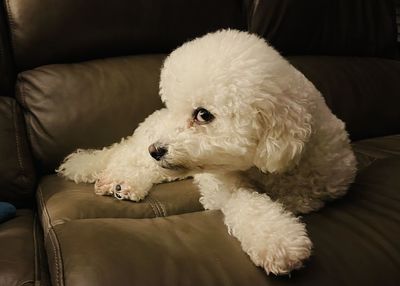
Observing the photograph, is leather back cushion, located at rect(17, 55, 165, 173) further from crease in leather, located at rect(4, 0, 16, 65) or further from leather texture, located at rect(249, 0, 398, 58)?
leather texture, located at rect(249, 0, 398, 58)

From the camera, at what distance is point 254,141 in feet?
3.32

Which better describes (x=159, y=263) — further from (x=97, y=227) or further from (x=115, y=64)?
(x=115, y=64)

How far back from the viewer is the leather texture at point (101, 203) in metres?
1.18

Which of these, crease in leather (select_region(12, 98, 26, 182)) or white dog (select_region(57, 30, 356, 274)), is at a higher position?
white dog (select_region(57, 30, 356, 274))

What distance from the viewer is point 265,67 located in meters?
0.99

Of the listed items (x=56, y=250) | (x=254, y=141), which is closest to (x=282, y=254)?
(x=254, y=141)

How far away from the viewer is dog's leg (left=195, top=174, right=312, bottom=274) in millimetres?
877

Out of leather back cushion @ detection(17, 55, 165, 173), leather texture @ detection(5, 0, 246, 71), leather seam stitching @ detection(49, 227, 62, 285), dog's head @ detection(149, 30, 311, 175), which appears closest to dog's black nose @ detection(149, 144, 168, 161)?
dog's head @ detection(149, 30, 311, 175)

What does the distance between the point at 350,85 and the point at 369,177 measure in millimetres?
724

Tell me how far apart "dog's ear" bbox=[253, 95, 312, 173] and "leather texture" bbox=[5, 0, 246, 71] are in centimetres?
83

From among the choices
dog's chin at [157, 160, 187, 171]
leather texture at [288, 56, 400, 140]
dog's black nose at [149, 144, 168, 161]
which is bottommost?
leather texture at [288, 56, 400, 140]

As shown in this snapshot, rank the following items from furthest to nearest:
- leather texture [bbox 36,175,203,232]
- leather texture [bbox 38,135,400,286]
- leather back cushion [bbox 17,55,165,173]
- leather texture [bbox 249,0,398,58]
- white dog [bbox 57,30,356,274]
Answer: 1. leather texture [bbox 249,0,398,58]
2. leather back cushion [bbox 17,55,165,173]
3. leather texture [bbox 36,175,203,232]
4. white dog [bbox 57,30,356,274]
5. leather texture [bbox 38,135,400,286]

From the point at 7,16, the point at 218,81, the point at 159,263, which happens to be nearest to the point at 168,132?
the point at 218,81

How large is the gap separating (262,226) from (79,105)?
83 centimetres
